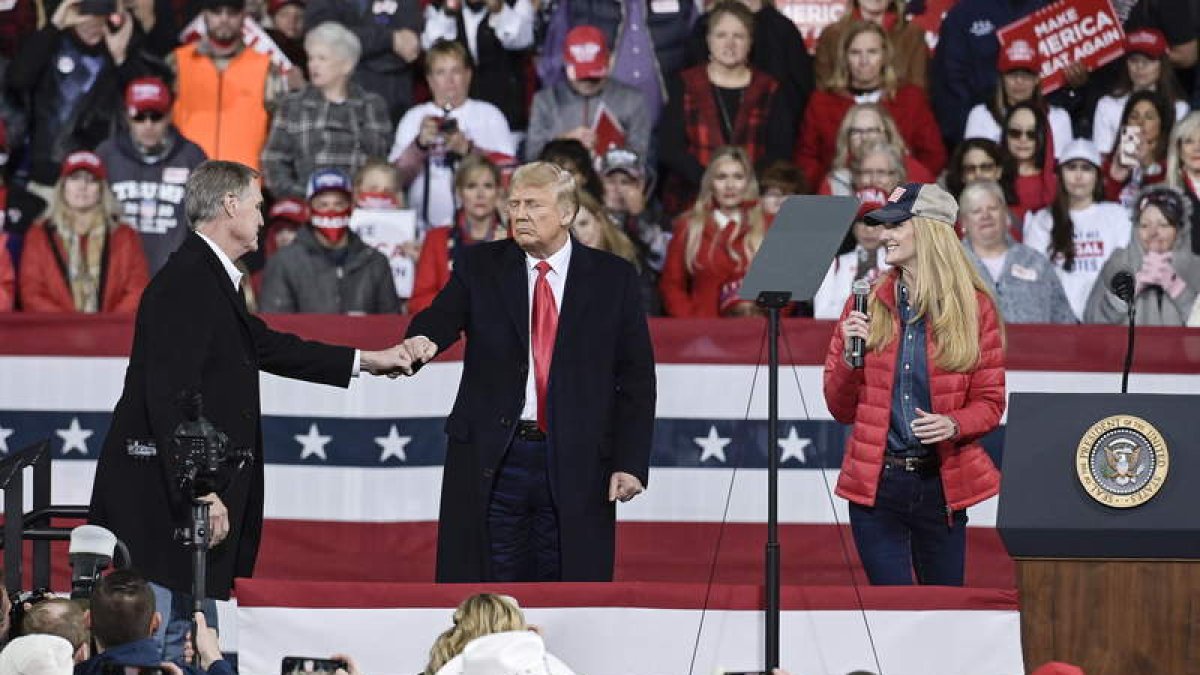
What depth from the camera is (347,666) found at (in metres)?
7.15

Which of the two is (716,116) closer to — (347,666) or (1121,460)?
(1121,460)

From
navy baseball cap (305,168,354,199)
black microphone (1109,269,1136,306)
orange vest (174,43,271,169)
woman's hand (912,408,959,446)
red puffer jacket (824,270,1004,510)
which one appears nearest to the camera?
black microphone (1109,269,1136,306)

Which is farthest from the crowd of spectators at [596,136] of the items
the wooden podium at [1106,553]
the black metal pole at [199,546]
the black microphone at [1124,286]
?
the black metal pole at [199,546]

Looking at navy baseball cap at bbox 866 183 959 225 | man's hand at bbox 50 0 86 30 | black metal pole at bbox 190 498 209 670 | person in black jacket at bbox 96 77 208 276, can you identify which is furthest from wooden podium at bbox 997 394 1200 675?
man's hand at bbox 50 0 86 30

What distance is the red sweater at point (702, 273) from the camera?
12.6 metres

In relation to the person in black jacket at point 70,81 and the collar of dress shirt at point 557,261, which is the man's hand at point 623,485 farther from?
the person in black jacket at point 70,81

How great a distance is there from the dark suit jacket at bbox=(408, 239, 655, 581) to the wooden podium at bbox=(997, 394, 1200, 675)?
1.60 metres

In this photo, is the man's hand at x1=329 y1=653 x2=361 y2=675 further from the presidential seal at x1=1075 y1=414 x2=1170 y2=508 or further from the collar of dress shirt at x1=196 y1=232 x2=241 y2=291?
the presidential seal at x1=1075 y1=414 x2=1170 y2=508

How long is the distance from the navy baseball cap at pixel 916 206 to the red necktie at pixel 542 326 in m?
1.14

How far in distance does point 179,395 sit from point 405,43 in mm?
6506

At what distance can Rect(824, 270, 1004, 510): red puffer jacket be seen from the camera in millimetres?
8633

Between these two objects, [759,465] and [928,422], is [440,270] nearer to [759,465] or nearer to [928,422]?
[759,465]

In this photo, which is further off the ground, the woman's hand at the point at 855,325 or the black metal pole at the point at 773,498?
the woman's hand at the point at 855,325

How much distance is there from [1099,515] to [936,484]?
43.5 inches
